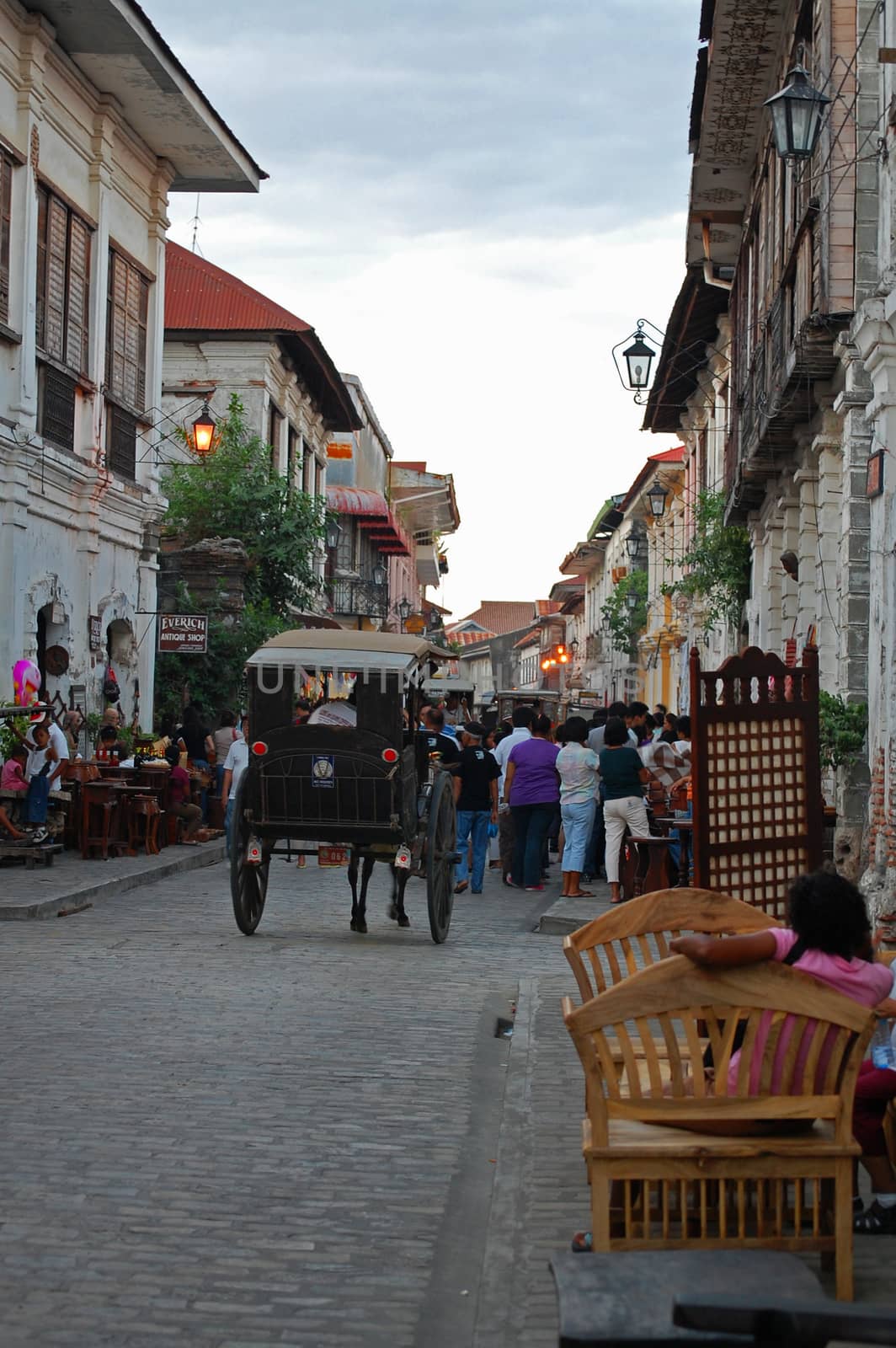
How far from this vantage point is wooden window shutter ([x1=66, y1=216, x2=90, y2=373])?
20938 mm

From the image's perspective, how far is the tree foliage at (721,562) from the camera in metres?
24.6

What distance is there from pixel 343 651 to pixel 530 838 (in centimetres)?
469

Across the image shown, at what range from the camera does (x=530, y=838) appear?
1753 cm

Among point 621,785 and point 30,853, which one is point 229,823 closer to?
point 30,853

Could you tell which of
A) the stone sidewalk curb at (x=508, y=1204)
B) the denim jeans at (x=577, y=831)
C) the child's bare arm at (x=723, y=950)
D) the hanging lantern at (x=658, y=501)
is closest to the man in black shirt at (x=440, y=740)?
the denim jeans at (x=577, y=831)

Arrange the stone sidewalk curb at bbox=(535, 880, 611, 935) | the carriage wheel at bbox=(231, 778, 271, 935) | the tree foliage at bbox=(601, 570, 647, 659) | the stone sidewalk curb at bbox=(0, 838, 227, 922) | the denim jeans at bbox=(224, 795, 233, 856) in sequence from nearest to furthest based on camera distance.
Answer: the carriage wheel at bbox=(231, 778, 271, 935)
the denim jeans at bbox=(224, 795, 233, 856)
the stone sidewalk curb at bbox=(0, 838, 227, 922)
the stone sidewalk curb at bbox=(535, 880, 611, 935)
the tree foliage at bbox=(601, 570, 647, 659)

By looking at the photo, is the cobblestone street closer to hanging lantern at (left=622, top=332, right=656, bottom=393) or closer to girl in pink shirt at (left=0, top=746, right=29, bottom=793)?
girl in pink shirt at (left=0, top=746, right=29, bottom=793)

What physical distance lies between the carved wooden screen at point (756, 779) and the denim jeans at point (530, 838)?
8.67 m

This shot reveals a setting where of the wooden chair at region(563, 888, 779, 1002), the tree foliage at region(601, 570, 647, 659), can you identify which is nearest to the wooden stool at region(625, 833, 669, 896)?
the wooden chair at region(563, 888, 779, 1002)

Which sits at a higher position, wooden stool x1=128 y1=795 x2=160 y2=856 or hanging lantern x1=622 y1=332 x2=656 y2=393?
hanging lantern x1=622 y1=332 x2=656 y2=393

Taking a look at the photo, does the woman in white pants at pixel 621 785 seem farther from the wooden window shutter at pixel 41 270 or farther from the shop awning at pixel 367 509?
the shop awning at pixel 367 509

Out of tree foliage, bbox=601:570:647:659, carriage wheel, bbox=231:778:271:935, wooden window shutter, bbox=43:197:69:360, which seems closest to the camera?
carriage wheel, bbox=231:778:271:935

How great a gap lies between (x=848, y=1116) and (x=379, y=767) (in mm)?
8043

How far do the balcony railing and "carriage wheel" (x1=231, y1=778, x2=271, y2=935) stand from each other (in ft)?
101
